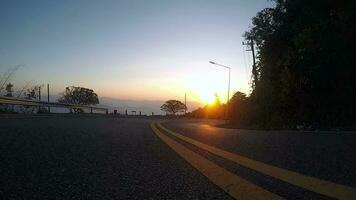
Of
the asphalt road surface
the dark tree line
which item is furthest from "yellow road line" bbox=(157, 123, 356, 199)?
the dark tree line

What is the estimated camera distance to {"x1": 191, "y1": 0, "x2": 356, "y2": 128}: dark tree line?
22.0 m

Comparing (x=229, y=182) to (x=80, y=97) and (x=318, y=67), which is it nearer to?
(x=318, y=67)

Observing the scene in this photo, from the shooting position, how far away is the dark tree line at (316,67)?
72.1ft

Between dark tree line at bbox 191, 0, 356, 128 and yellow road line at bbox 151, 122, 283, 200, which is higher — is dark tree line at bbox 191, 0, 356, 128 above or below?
above

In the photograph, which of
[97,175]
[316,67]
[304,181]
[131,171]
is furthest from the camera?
[316,67]

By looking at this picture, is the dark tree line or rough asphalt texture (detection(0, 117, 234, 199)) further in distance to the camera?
the dark tree line

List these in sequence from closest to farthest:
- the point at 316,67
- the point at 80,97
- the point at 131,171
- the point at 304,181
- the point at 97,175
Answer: the point at 304,181
the point at 97,175
the point at 131,171
the point at 316,67
the point at 80,97

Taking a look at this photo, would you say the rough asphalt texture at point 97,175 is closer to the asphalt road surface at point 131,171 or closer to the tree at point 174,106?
the asphalt road surface at point 131,171

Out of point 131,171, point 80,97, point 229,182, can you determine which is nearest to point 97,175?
point 131,171

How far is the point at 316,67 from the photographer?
21.8 m

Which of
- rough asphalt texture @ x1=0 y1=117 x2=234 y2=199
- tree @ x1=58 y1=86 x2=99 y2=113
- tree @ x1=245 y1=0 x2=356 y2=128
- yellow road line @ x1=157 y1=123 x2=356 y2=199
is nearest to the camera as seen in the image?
yellow road line @ x1=157 y1=123 x2=356 y2=199

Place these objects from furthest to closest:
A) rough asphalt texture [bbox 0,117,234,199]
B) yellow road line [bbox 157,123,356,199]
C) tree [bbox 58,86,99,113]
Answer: tree [bbox 58,86,99,113] → rough asphalt texture [bbox 0,117,234,199] → yellow road line [bbox 157,123,356,199]

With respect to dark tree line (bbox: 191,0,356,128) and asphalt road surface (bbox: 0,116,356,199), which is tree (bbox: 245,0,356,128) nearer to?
dark tree line (bbox: 191,0,356,128)

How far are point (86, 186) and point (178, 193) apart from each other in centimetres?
81
